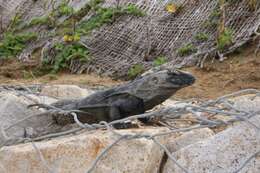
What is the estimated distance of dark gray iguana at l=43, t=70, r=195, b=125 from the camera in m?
3.26

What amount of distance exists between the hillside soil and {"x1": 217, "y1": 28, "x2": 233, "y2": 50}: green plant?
15 cm

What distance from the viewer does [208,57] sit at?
24.1 feet

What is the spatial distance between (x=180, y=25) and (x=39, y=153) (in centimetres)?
538

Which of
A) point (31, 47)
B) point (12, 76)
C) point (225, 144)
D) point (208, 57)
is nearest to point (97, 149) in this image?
point (225, 144)

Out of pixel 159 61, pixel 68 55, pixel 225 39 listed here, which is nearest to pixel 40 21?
pixel 68 55

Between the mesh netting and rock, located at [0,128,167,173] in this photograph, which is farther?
the mesh netting

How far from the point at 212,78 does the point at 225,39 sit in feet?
1.79

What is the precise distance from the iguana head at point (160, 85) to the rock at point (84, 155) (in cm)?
37

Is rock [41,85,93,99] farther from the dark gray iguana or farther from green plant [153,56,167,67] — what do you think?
green plant [153,56,167,67]

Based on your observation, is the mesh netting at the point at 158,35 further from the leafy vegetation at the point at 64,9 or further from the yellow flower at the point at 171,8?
the leafy vegetation at the point at 64,9

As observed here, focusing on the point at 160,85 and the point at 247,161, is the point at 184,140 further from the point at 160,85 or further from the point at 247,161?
the point at 247,161

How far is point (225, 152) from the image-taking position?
2379mm

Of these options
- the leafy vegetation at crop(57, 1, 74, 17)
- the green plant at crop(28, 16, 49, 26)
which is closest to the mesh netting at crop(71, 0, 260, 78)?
the leafy vegetation at crop(57, 1, 74, 17)

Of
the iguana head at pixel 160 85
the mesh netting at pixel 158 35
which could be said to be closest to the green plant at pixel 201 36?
the mesh netting at pixel 158 35
